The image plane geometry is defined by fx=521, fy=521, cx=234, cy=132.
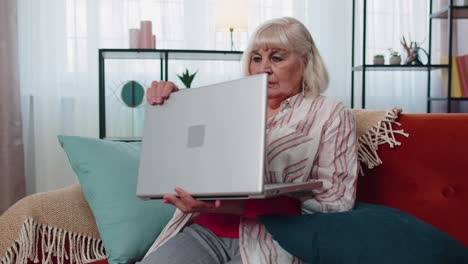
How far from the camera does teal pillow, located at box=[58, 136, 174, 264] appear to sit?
4.38ft

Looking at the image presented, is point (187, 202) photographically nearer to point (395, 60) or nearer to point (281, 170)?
point (281, 170)

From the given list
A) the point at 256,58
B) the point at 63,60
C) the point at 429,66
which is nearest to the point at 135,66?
the point at 63,60

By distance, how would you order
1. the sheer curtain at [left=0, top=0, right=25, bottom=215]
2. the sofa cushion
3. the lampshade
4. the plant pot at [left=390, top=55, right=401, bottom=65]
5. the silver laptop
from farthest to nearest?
→ the plant pot at [left=390, top=55, right=401, bottom=65] → the lampshade → the sheer curtain at [left=0, top=0, right=25, bottom=215] → the sofa cushion → the silver laptop

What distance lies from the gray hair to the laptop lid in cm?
39

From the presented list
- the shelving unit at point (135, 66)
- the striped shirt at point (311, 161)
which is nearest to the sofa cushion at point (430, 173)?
the striped shirt at point (311, 161)

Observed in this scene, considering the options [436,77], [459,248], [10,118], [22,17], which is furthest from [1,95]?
[436,77]

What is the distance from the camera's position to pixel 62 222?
1.33 metres

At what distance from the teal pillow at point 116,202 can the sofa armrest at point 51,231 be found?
5cm

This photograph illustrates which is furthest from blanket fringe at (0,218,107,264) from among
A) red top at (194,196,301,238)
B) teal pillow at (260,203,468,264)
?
teal pillow at (260,203,468,264)

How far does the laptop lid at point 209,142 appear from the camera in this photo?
876 mm

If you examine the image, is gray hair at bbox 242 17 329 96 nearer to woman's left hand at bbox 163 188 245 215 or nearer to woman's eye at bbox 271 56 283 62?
woman's eye at bbox 271 56 283 62

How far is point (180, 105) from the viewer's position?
3.42ft

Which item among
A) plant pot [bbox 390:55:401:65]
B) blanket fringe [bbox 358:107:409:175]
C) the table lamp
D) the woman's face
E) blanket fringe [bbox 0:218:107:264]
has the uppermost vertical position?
the table lamp

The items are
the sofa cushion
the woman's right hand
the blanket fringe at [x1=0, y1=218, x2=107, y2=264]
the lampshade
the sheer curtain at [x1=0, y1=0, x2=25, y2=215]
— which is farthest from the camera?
the lampshade
